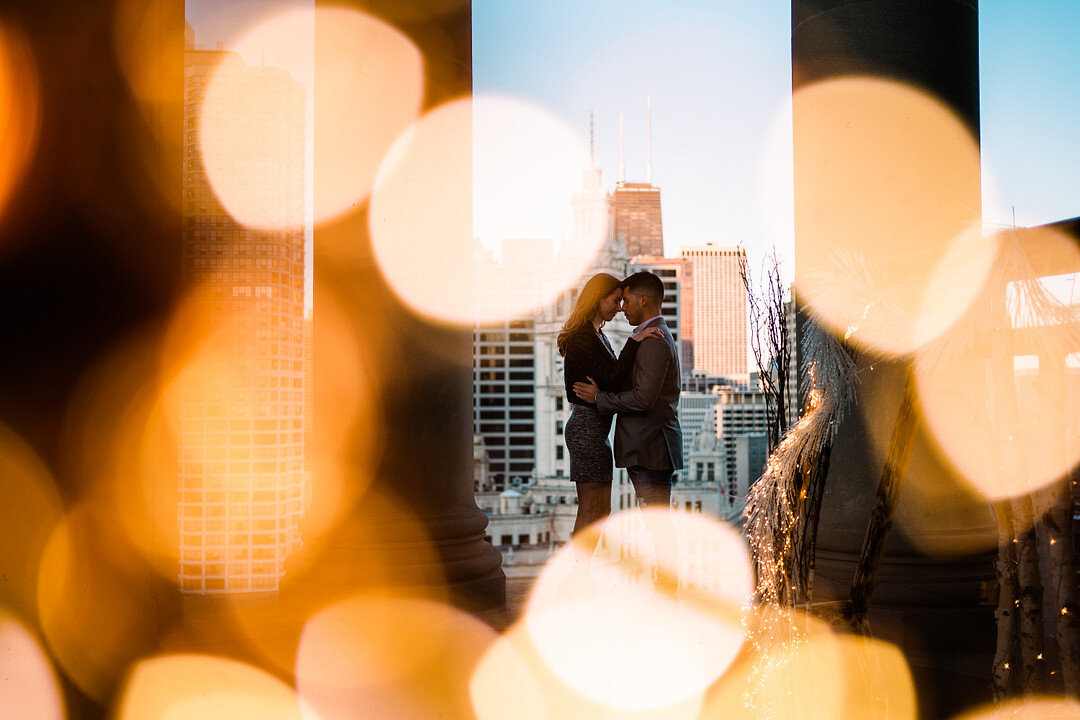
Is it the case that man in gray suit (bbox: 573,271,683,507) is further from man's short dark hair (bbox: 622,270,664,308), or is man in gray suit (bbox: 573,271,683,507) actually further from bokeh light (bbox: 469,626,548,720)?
bokeh light (bbox: 469,626,548,720)

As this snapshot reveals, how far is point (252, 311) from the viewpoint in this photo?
65312 mm

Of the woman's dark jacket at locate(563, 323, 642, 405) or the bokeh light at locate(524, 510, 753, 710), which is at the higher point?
the woman's dark jacket at locate(563, 323, 642, 405)

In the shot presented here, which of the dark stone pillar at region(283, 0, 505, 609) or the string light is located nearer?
the string light

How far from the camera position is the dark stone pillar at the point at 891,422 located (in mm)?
6203

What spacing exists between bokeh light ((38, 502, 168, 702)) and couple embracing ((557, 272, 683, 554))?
3848mm

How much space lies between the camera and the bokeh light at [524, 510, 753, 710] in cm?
557

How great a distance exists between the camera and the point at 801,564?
11.9 feet

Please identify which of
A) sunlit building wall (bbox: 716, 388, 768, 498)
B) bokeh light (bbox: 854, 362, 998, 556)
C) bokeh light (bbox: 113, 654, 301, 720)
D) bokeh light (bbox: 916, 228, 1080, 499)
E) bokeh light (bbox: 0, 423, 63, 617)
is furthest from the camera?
sunlit building wall (bbox: 716, 388, 768, 498)

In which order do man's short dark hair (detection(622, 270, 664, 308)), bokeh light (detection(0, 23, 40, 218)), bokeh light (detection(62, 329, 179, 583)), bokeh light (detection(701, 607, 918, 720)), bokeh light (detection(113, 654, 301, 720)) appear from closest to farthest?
bokeh light (detection(701, 607, 918, 720)), bokeh light (detection(0, 23, 40, 218)), bokeh light (detection(62, 329, 179, 583)), bokeh light (detection(113, 654, 301, 720)), man's short dark hair (detection(622, 270, 664, 308))

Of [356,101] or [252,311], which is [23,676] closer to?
[356,101]

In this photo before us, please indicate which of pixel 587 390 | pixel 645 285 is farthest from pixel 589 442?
pixel 645 285

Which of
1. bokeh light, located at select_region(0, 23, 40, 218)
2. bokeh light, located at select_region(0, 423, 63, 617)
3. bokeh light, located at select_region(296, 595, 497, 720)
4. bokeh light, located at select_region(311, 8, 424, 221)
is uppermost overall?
bokeh light, located at select_region(311, 8, 424, 221)

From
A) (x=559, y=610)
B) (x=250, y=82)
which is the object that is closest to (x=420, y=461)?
(x=559, y=610)

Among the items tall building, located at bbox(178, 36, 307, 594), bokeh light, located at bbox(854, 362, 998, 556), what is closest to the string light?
bokeh light, located at bbox(854, 362, 998, 556)
